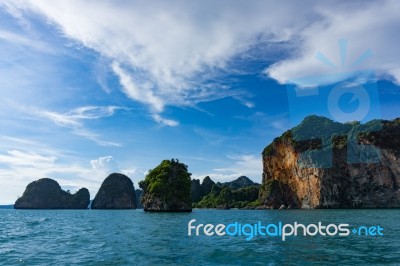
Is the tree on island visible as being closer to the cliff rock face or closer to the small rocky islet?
the small rocky islet

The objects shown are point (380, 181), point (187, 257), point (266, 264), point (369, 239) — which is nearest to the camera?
point (266, 264)

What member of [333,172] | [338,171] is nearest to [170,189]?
[333,172]

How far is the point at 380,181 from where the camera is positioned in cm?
14300

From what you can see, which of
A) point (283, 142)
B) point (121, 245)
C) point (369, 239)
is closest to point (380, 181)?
point (283, 142)

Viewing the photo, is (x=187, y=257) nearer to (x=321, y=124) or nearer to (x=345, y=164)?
(x=345, y=164)

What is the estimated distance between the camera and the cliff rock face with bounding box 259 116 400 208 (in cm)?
14225

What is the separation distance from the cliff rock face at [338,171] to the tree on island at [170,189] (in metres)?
A: 67.5

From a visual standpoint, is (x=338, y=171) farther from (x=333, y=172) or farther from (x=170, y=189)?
(x=170, y=189)

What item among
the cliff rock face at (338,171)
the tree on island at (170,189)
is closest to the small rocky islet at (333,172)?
the cliff rock face at (338,171)

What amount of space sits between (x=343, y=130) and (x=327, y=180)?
29.5m

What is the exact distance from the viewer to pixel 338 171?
151500 millimetres

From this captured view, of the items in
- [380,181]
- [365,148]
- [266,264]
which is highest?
[365,148]

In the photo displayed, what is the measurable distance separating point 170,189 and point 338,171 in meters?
81.5

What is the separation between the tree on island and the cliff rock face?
67.5 meters
